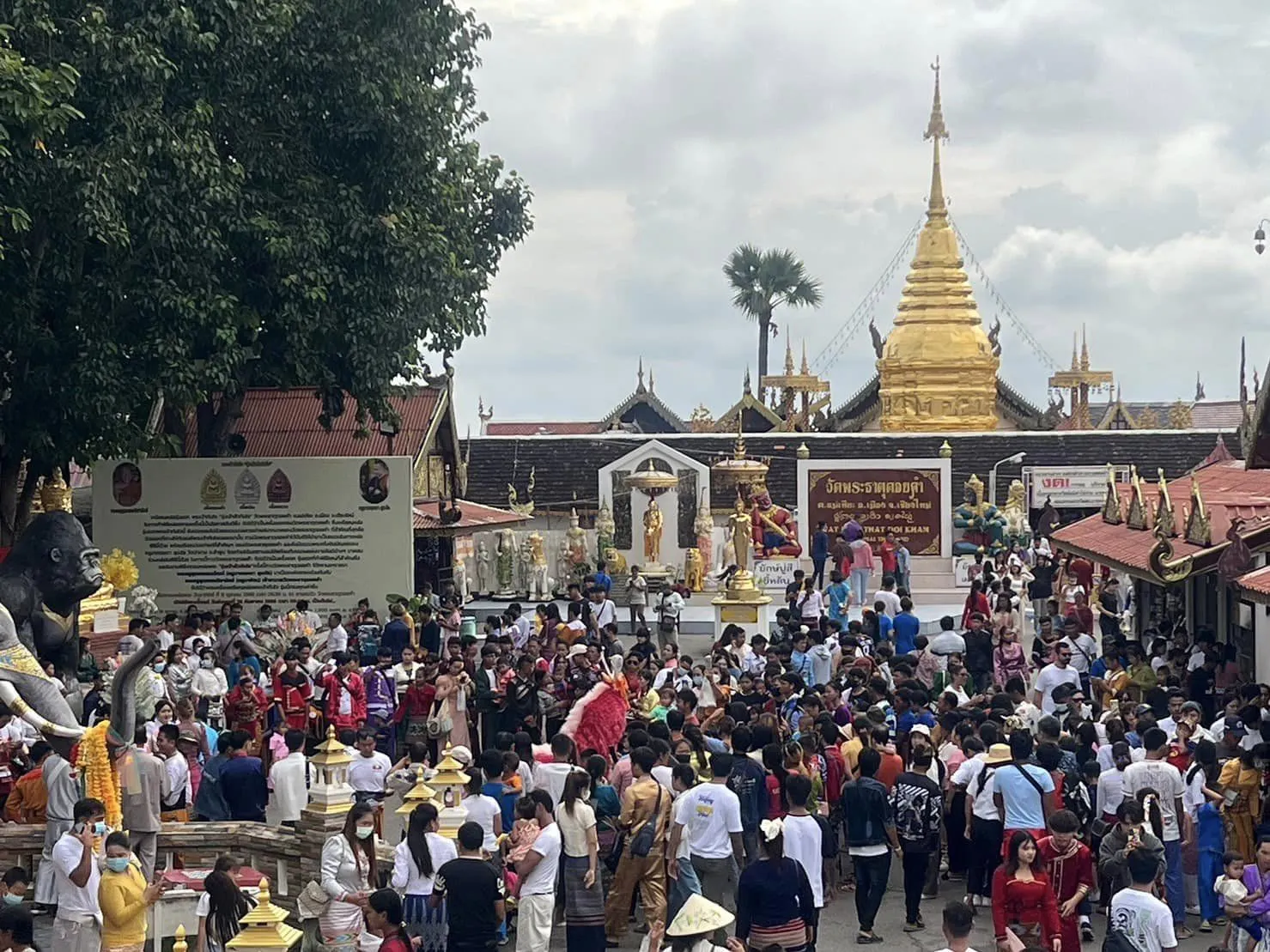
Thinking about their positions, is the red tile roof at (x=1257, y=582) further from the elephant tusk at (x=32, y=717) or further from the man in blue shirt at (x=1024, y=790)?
the elephant tusk at (x=32, y=717)

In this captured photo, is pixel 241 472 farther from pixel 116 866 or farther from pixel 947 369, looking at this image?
pixel 947 369

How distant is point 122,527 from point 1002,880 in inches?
744

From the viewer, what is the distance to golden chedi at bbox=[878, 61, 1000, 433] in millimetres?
51500

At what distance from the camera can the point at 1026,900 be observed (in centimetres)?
1007

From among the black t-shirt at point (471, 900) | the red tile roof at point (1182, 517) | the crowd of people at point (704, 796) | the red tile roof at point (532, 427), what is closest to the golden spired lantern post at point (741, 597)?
the red tile roof at point (1182, 517)

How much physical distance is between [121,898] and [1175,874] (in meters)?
6.71

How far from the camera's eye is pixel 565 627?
20875 mm

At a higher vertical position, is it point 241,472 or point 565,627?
point 241,472

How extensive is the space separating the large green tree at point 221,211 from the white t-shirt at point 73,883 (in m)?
10.3

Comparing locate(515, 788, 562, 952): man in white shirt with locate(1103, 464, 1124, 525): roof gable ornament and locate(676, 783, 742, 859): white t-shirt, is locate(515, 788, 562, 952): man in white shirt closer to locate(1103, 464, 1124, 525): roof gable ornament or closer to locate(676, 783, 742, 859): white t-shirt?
locate(676, 783, 742, 859): white t-shirt

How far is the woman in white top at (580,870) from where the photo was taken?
1118cm

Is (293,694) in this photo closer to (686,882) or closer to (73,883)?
(686,882)

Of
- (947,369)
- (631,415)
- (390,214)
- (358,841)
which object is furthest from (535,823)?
(631,415)

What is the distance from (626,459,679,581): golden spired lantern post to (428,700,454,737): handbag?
20.2 m
